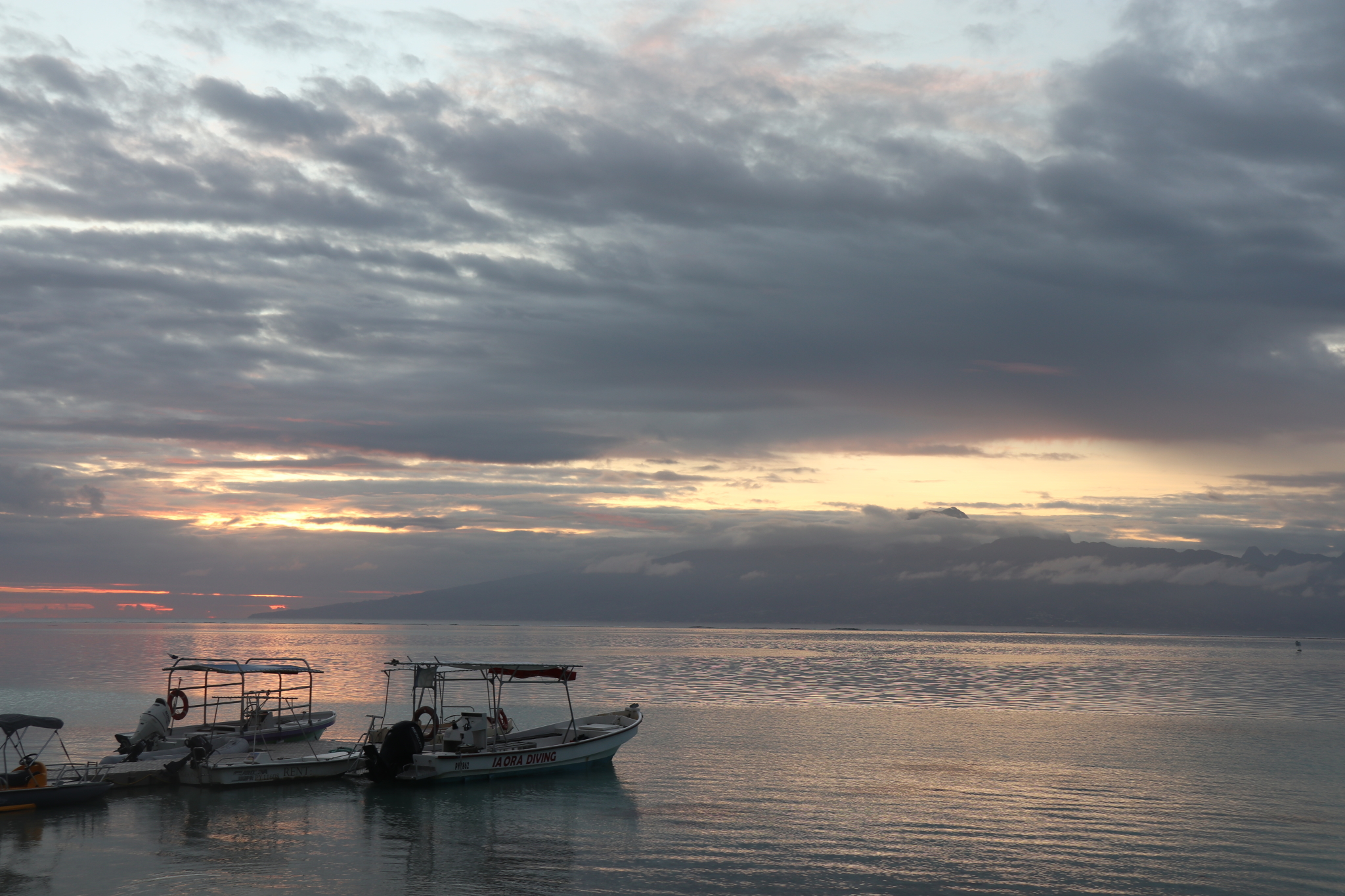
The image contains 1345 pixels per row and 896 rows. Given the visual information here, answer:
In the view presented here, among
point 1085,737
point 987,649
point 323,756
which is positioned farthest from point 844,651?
point 323,756

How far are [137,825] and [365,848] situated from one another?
7944 mm

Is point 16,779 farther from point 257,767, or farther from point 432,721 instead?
point 432,721

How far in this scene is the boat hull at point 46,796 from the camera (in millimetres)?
31375

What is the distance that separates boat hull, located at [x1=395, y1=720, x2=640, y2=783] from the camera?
1442 inches

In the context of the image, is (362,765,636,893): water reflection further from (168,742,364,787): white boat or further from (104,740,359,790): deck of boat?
(104,740,359,790): deck of boat

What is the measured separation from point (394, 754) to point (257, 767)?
5.16 m

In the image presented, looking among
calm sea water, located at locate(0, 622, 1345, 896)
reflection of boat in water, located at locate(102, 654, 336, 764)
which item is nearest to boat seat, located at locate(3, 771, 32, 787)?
calm sea water, located at locate(0, 622, 1345, 896)

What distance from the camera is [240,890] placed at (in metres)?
23.9

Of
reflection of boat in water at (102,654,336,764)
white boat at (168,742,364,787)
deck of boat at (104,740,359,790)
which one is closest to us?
deck of boat at (104,740,359,790)

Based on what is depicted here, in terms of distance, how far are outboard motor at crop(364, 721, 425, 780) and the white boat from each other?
6.68 feet

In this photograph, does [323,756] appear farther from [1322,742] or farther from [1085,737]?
[1322,742]

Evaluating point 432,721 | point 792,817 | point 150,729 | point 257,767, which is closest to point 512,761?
point 432,721

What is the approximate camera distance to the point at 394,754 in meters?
36.5

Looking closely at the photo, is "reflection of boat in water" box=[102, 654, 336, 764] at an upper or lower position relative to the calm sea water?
upper
